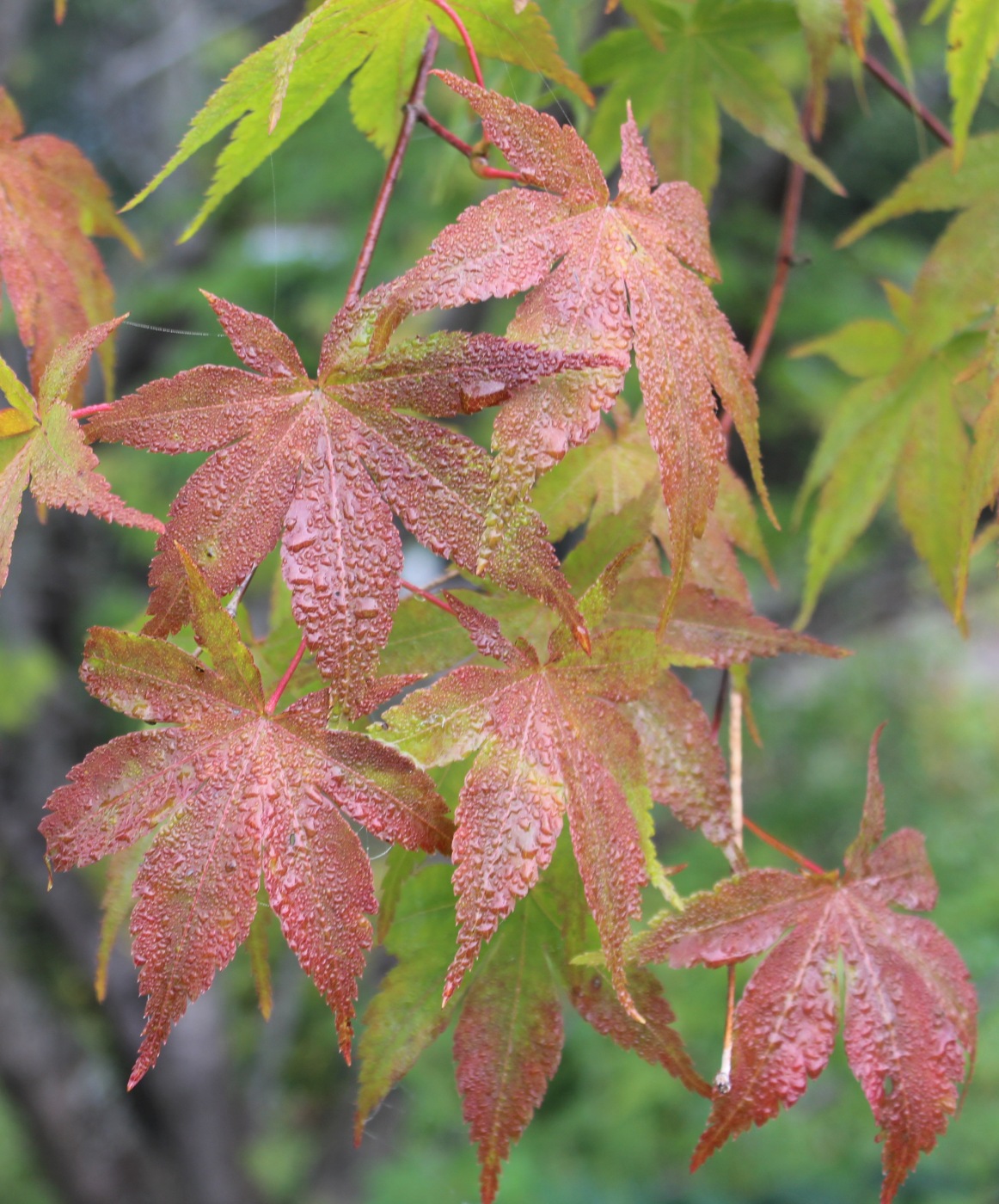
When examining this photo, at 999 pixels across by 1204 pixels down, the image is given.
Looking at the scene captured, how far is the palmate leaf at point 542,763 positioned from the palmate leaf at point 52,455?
0.48 ft

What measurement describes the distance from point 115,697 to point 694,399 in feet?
0.92

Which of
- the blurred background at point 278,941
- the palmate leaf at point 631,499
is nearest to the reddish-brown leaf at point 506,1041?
the palmate leaf at point 631,499

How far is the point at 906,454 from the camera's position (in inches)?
31.5

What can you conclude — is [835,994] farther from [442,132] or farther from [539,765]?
[442,132]

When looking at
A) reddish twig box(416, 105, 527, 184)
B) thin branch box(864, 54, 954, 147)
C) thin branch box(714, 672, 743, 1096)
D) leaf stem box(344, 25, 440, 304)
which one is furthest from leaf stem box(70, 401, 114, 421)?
thin branch box(864, 54, 954, 147)

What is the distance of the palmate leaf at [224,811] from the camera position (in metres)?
0.41

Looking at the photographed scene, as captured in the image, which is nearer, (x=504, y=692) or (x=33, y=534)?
(x=504, y=692)

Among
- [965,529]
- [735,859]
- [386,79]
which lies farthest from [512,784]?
[386,79]

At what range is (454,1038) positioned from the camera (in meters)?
0.51

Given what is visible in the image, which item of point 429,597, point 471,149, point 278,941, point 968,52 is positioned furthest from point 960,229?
point 278,941

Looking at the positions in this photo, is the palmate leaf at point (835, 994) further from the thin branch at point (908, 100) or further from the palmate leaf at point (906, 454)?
the thin branch at point (908, 100)

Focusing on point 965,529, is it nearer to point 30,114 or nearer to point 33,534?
point 33,534

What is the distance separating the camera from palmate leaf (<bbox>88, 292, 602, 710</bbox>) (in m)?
0.40

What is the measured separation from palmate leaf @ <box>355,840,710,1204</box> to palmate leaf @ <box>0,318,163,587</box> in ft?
0.87
